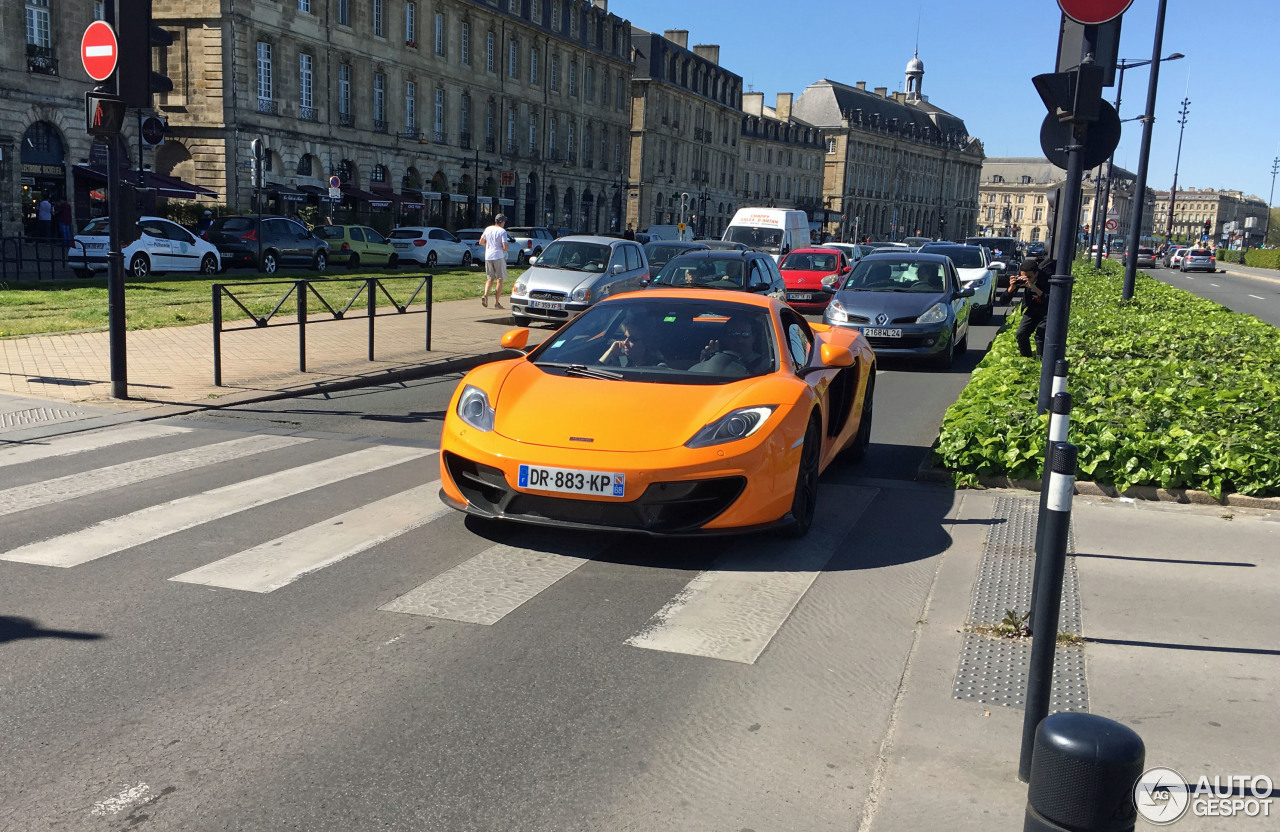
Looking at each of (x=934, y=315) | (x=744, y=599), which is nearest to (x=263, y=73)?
(x=934, y=315)

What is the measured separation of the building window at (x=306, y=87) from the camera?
4647 centimetres

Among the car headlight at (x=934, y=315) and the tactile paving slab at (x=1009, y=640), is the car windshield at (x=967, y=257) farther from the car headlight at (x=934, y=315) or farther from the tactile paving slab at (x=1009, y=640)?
the tactile paving slab at (x=1009, y=640)

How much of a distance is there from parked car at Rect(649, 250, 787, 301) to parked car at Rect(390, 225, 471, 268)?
21127 mm

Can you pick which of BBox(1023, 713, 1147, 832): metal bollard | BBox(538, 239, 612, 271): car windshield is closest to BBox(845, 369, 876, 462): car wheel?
BBox(1023, 713, 1147, 832): metal bollard

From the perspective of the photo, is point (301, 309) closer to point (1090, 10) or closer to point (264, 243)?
point (1090, 10)

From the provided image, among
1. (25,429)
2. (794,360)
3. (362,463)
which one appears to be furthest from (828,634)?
(25,429)

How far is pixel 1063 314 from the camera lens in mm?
6555

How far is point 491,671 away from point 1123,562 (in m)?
Answer: 3.46

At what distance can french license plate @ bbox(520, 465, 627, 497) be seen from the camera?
218 inches

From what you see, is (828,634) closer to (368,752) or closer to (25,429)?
(368,752)

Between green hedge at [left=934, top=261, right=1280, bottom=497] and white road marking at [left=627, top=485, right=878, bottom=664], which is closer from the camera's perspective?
white road marking at [left=627, top=485, right=878, bottom=664]

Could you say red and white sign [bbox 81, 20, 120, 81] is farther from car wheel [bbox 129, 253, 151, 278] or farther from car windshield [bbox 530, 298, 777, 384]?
car wheel [bbox 129, 253, 151, 278]

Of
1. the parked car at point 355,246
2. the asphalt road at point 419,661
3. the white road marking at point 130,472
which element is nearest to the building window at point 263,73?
the parked car at point 355,246

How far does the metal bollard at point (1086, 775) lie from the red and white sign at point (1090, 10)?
478cm
